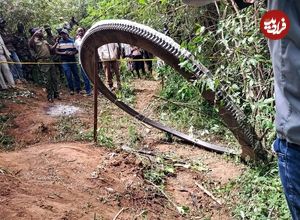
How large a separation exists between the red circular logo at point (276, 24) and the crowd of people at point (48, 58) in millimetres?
8955

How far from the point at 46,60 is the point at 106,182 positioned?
6.87 metres

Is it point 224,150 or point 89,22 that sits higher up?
point 89,22

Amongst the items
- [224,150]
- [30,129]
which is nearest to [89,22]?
[30,129]

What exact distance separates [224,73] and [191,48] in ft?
1.34

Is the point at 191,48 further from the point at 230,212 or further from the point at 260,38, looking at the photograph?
the point at 230,212

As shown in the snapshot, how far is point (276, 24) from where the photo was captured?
101cm

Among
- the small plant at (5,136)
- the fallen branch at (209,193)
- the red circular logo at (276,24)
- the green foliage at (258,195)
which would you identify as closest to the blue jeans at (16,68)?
the small plant at (5,136)

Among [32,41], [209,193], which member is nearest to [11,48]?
[32,41]

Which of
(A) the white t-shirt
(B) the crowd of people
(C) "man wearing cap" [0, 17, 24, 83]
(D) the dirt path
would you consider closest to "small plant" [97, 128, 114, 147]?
(D) the dirt path

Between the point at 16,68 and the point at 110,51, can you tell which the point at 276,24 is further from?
the point at 16,68

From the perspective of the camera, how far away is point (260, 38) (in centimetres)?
337

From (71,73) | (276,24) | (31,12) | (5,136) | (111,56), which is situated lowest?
(5,136)

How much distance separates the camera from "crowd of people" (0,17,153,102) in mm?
10641

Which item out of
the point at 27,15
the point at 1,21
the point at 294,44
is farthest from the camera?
the point at 27,15
